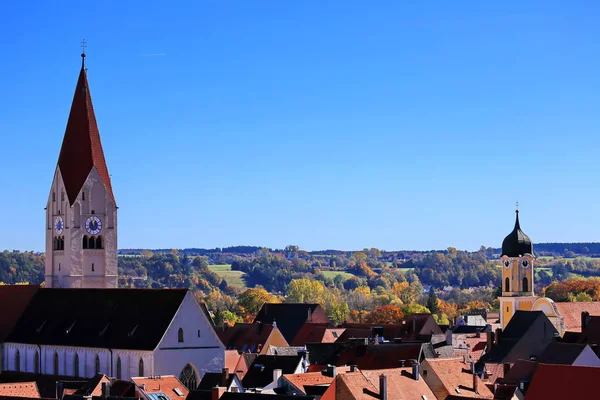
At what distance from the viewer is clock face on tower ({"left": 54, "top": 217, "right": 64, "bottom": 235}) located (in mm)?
117062

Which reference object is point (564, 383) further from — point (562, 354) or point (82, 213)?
point (82, 213)

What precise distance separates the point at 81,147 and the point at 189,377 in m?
25.8

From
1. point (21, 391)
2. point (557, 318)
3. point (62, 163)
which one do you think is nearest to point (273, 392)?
point (21, 391)

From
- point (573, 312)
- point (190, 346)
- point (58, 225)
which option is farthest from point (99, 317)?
point (573, 312)

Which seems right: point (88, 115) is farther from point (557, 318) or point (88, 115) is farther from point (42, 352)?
point (557, 318)

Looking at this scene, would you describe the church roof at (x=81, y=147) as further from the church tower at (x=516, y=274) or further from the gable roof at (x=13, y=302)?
the church tower at (x=516, y=274)

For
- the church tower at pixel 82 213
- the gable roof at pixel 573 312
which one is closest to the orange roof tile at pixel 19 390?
→ the church tower at pixel 82 213

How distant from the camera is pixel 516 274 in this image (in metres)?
152

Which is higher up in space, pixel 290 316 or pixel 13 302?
pixel 13 302

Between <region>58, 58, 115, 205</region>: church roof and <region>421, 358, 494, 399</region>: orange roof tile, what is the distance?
3864 cm

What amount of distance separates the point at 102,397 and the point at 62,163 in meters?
40.1

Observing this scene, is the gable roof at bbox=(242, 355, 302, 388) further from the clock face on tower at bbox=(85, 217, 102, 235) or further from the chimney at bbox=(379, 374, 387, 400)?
the clock face on tower at bbox=(85, 217, 102, 235)

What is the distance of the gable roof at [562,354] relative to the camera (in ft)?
314

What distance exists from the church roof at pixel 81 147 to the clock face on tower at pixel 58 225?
7.09 ft
